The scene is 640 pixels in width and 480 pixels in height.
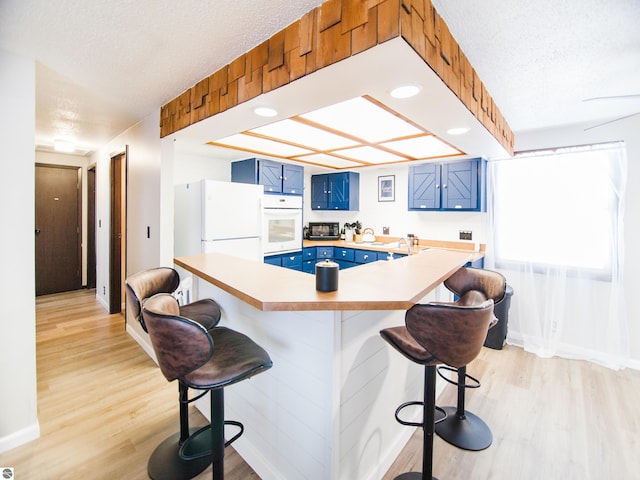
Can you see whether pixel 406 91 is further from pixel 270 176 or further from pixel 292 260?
pixel 292 260

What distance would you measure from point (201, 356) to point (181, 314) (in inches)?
26.7

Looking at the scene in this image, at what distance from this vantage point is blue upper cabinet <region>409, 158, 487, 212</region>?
3.67 m

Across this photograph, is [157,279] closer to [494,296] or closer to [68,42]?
[68,42]

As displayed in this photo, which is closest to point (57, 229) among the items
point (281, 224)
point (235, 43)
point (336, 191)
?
point (281, 224)

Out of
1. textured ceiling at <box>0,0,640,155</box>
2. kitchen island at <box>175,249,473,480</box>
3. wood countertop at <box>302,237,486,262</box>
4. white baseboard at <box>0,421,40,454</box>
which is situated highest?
textured ceiling at <box>0,0,640,155</box>

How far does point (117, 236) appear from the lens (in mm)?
4152

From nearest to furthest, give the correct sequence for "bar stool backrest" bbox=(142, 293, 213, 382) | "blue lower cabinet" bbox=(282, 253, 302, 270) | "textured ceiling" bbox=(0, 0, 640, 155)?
"bar stool backrest" bbox=(142, 293, 213, 382), "textured ceiling" bbox=(0, 0, 640, 155), "blue lower cabinet" bbox=(282, 253, 302, 270)

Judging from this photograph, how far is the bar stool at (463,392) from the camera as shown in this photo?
193 cm

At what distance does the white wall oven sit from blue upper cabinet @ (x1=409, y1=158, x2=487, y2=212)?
163 cm

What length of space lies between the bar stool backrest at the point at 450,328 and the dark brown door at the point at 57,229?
19.9 ft

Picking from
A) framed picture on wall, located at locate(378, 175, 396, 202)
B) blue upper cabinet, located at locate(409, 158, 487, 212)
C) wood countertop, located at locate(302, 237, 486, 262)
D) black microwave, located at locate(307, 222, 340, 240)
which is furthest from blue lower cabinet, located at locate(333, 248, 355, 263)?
blue upper cabinet, located at locate(409, 158, 487, 212)

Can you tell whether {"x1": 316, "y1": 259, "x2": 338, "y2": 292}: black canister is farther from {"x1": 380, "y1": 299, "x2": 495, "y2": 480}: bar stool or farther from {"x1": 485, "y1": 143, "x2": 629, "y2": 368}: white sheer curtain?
{"x1": 485, "y1": 143, "x2": 629, "y2": 368}: white sheer curtain

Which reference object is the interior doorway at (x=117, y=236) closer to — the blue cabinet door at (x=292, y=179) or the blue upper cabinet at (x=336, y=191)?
the blue cabinet door at (x=292, y=179)

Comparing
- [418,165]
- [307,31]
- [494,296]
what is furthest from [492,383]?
[307,31]
